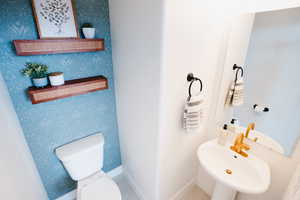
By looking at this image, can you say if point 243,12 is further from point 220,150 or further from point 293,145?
point 220,150

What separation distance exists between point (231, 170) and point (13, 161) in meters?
1.55

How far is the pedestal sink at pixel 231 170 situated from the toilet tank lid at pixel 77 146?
999 millimetres

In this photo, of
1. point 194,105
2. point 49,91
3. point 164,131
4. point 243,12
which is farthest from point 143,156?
Result: point 243,12

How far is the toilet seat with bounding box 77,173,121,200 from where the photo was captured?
130cm

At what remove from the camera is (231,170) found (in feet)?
3.89

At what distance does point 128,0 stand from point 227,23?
772mm

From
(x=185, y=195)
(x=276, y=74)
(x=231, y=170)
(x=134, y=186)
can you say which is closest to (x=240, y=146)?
(x=231, y=170)

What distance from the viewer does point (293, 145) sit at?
0.99 metres

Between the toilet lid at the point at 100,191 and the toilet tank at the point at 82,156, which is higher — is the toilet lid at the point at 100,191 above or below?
below

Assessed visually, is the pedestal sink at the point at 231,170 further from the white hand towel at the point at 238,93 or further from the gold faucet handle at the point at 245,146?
the white hand towel at the point at 238,93

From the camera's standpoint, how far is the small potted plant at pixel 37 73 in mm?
1061

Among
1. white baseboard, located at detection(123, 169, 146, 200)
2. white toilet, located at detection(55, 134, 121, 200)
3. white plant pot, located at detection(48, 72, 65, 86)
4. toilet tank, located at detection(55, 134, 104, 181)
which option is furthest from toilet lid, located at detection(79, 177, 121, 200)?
white plant pot, located at detection(48, 72, 65, 86)

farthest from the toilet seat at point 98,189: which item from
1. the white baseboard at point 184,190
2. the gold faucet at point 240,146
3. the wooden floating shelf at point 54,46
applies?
the wooden floating shelf at point 54,46

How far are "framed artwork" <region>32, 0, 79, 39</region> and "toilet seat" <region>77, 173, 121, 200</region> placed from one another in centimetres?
132
